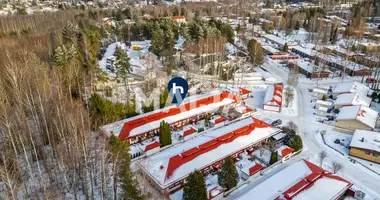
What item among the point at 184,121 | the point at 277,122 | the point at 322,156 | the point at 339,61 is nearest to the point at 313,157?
the point at 322,156

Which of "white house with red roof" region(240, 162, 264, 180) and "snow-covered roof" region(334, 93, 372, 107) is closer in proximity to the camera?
"white house with red roof" region(240, 162, 264, 180)

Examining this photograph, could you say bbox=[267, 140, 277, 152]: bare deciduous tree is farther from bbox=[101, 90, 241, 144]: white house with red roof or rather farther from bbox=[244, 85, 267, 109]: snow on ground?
bbox=[244, 85, 267, 109]: snow on ground

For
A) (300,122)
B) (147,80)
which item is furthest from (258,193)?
(147,80)

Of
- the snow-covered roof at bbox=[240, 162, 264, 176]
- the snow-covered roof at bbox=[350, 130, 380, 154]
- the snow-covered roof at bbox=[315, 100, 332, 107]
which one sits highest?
the snow-covered roof at bbox=[315, 100, 332, 107]

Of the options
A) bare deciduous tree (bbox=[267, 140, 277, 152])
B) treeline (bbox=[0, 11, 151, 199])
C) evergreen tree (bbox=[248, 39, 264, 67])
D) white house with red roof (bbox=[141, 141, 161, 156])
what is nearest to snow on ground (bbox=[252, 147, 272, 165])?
bare deciduous tree (bbox=[267, 140, 277, 152])

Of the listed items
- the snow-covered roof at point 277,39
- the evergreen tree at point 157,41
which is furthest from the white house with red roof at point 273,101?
the snow-covered roof at point 277,39

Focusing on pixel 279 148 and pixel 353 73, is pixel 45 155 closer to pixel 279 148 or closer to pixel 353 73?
pixel 279 148

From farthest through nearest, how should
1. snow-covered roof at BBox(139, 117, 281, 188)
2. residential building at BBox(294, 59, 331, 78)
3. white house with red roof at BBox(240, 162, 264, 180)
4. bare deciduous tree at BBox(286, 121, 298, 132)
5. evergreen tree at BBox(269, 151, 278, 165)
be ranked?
residential building at BBox(294, 59, 331, 78) < bare deciduous tree at BBox(286, 121, 298, 132) < evergreen tree at BBox(269, 151, 278, 165) < white house with red roof at BBox(240, 162, 264, 180) < snow-covered roof at BBox(139, 117, 281, 188)

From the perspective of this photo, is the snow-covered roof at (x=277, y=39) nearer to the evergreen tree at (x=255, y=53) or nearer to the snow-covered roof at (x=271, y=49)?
the snow-covered roof at (x=271, y=49)
